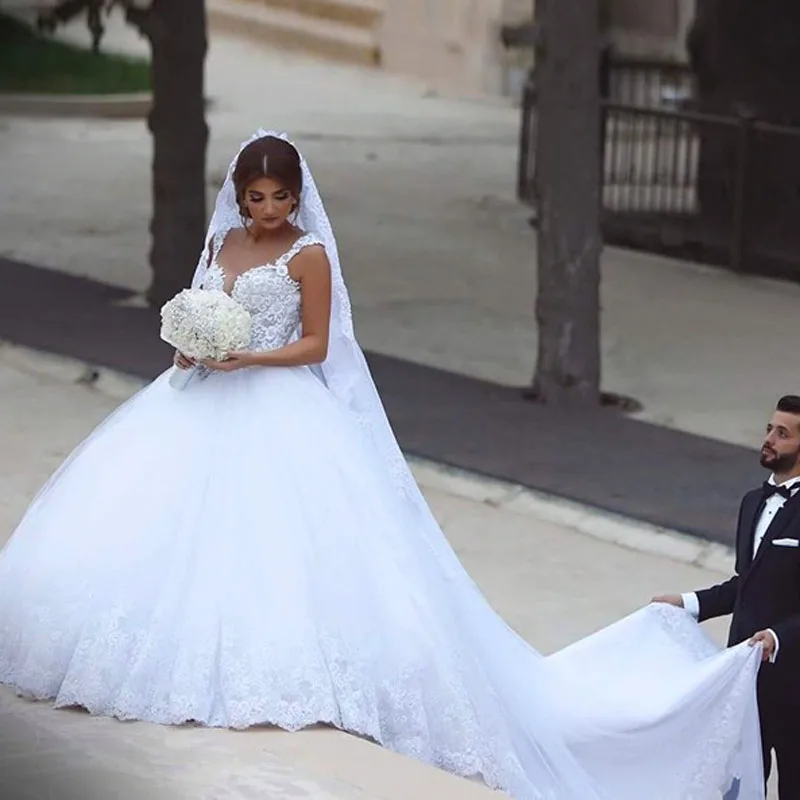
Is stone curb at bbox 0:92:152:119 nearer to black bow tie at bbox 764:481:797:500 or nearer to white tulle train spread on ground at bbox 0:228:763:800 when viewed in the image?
white tulle train spread on ground at bbox 0:228:763:800

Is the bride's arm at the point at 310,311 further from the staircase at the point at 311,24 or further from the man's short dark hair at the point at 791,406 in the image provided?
the staircase at the point at 311,24

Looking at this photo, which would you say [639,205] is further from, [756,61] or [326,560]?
[326,560]

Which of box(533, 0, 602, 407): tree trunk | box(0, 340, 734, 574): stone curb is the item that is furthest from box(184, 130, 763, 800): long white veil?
box(533, 0, 602, 407): tree trunk

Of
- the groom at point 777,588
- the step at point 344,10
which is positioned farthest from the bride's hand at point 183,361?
the step at point 344,10

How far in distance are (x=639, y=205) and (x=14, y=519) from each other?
9.86 m

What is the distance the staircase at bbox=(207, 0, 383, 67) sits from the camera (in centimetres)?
2969

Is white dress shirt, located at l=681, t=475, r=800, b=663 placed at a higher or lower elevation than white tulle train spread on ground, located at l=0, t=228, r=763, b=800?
higher

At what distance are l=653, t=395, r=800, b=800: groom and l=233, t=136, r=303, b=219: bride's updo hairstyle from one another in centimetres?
157

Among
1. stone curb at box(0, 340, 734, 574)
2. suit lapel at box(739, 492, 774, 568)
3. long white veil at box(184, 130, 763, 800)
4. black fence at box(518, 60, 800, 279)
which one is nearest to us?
suit lapel at box(739, 492, 774, 568)

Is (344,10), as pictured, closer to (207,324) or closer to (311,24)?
(311,24)

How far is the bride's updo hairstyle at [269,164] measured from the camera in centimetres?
616

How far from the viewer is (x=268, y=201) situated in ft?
20.4

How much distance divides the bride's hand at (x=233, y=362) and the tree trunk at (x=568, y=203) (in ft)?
18.1

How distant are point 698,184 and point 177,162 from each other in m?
5.13
